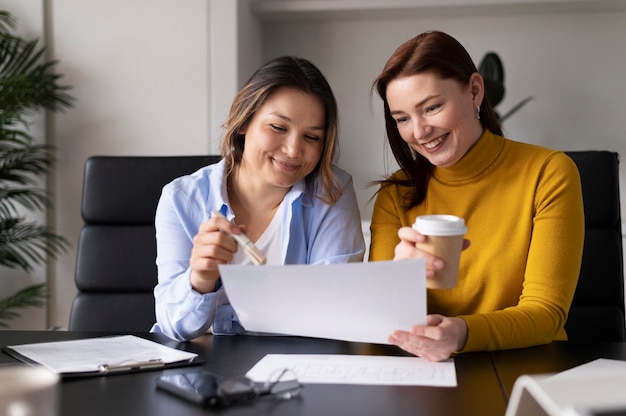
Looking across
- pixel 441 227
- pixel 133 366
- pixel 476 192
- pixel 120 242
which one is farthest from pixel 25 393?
pixel 120 242

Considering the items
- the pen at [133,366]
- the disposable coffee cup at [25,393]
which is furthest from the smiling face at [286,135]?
the disposable coffee cup at [25,393]

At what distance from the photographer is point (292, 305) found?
126 centimetres

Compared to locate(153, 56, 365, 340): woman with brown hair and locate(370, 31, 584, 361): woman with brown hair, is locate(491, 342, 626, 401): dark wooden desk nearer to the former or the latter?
locate(370, 31, 584, 361): woman with brown hair

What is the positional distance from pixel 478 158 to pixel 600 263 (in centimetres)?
40

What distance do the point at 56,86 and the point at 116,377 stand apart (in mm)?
2432

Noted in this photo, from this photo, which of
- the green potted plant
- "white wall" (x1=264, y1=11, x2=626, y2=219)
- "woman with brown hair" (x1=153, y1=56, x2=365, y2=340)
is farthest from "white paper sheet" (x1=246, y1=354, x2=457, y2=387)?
"white wall" (x1=264, y1=11, x2=626, y2=219)

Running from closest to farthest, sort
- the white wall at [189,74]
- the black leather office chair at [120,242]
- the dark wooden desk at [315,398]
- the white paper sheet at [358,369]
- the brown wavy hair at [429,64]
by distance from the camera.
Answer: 1. the dark wooden desk at [315,398]
2. the white paper sheet at [358,369]
3. the brown wavy hair at [429,64]
4. the black leather office chair at [120,242]
5. the white wall at [189,74]

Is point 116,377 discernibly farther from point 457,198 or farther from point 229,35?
point 229,35

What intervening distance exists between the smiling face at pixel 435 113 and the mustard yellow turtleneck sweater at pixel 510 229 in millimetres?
60

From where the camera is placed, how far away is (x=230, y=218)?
168 cm

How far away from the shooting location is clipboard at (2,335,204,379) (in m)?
1.18

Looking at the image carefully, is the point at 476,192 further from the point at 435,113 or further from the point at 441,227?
the point at 441,227

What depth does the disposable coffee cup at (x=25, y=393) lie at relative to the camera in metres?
0.54

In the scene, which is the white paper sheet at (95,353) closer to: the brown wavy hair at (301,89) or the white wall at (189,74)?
the brown wavy hair at (301,89)
